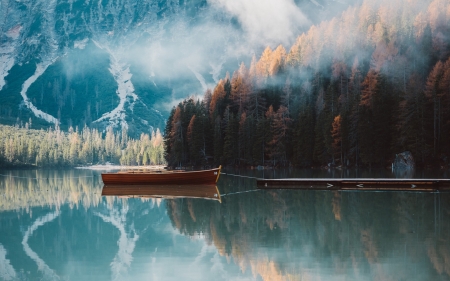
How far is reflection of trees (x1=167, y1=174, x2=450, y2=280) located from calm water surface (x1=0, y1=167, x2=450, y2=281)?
1.4 inches

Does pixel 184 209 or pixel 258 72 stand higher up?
pixel 258 72

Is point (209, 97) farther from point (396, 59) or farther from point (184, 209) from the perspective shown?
point (184, 209)

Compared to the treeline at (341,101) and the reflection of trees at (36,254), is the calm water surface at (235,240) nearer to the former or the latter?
the reflection of trees at (36,254)

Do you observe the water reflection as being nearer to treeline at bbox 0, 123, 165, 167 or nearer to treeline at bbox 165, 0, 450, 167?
treeline at bbox 165, 0, 450, 167

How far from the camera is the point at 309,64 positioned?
9288cm

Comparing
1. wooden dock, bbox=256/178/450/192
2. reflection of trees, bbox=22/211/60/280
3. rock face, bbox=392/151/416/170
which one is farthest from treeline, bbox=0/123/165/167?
reflection of trees, bbox=22/211/60/280

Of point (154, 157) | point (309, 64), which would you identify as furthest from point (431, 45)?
point (154, 157)

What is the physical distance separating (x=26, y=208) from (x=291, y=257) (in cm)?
2137

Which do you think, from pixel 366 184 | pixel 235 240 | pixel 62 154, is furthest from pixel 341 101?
pixel 62 154

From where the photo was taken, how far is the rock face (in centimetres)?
6700

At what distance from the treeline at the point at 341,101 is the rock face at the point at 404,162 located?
1.09 metres

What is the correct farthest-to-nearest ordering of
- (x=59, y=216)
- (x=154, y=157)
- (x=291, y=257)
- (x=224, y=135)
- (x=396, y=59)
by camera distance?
(x=154, y=157)
(x=224, y=135)
(x=396, y=59)
(x=59, y=216)
(x=291, y=257)

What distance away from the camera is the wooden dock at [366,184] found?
3725 centimetres

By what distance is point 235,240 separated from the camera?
63.0 ft
